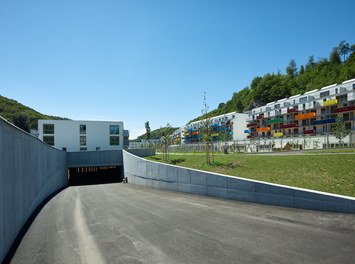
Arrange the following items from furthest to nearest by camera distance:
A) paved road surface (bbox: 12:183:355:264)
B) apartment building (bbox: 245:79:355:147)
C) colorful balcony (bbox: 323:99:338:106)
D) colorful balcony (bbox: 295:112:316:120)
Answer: colorful balcony (bbox: 295:112:316:120) → colorful balcony (bbox: 323:99:338:106) → apartment building (bbox: 245:79:355:147) → paved road surface (bbox: 12:183:355:264)

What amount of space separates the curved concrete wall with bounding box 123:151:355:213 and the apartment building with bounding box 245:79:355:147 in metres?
37.5

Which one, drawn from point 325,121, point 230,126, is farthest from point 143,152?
point 230,126

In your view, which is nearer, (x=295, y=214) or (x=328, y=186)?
(x=295, y=214)

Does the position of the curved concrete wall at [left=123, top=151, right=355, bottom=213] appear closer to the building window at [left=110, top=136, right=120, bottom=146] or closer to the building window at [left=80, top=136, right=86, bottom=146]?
the building window at [left=110, top=136, right=120, bottom=146]

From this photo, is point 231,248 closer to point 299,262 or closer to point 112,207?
point 299,262

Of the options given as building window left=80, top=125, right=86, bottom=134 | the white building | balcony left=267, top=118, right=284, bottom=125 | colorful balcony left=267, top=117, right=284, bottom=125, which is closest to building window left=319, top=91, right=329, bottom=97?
colorful balcony left=267, top=117, right=284, bottom=125

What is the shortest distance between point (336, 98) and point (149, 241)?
6479 cm

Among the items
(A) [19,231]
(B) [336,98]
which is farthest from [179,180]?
(B) [336,98]

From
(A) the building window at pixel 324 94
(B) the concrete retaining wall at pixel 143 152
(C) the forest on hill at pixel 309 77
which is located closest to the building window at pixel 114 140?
(B) the concrete retaining wall at pixel 143 152

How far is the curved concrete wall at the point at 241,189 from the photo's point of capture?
1035 cm

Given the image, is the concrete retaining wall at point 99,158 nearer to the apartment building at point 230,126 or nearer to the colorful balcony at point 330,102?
the apartment building at point 230,126

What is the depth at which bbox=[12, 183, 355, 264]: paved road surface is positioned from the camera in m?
6.78

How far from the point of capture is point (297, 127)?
67375 mm

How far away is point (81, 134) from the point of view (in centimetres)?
6122
